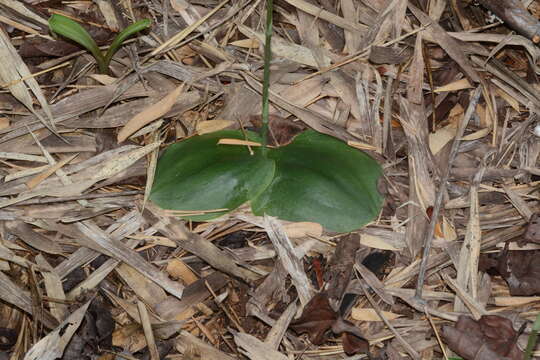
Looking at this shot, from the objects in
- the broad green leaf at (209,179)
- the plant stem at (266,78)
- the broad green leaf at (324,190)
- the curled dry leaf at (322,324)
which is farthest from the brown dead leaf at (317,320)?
the plant stem at (266,78)

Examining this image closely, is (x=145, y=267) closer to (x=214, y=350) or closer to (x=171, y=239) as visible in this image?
(x=171, y=239)

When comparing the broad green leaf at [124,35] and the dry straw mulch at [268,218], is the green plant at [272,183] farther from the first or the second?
the broad green leaf at [124,35]

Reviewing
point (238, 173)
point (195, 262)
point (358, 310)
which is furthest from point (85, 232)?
point (358, 310)

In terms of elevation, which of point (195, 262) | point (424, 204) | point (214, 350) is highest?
point (424, 204)

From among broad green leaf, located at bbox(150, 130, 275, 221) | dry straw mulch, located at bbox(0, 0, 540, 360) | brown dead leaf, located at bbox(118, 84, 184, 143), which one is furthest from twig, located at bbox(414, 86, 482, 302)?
brown dead leaf, located at bbox(118, 84, 184, 143)

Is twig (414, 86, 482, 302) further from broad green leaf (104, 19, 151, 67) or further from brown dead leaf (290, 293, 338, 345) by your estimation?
broad green leaf (104, 19, 151, 67)

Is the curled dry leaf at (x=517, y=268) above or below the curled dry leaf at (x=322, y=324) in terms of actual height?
above
